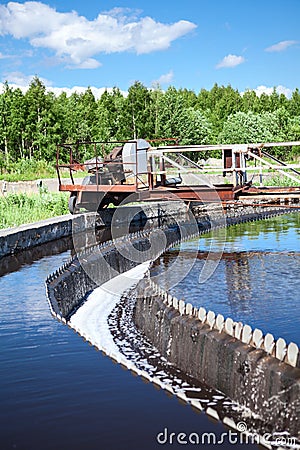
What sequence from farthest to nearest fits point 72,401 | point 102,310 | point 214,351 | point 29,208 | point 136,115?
point 136,115, point 29,208, point 102,310, point 214,351, point 72,401

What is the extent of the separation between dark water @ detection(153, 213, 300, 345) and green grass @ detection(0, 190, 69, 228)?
→ 13.3 feet

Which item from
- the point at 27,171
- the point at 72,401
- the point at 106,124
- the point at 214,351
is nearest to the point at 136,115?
the point at 106,124

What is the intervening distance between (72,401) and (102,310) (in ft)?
12.6

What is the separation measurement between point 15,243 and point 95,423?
797 centimetres

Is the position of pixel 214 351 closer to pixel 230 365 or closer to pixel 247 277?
pixel 230 365

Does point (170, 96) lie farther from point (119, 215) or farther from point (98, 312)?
point (98, 312)

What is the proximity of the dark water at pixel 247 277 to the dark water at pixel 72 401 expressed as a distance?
2155 millimetres

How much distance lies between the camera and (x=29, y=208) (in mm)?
16547

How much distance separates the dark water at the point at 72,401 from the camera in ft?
14.0

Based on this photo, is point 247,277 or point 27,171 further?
point 27,171

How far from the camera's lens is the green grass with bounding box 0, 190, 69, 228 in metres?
14.6

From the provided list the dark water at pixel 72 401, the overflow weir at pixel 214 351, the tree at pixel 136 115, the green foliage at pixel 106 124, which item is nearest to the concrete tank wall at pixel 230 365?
the overflow weir at pixel 214 351

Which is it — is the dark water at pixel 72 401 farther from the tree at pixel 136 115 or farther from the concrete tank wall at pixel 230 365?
the tree at pixel 136 115

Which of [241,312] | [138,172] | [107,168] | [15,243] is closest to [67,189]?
[107,168]
